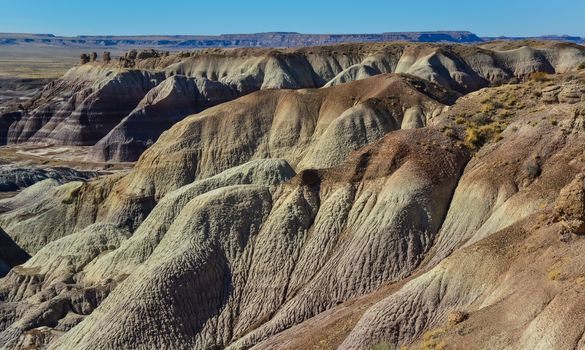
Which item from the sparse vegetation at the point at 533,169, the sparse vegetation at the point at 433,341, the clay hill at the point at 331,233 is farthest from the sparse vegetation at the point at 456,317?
the sparse vegetation at the point at 533,169

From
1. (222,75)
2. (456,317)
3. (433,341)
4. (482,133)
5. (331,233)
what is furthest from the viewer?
(222,75)

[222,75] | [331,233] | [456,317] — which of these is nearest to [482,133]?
[331,233]

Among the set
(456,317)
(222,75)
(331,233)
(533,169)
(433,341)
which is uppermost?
(222,75)

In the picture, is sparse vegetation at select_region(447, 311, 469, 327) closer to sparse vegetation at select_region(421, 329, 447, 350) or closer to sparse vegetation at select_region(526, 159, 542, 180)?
sparse vegetation at select_region(421, 329, 447, 350)

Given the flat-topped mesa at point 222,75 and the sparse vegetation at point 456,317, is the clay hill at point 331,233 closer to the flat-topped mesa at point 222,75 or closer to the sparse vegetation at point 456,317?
the sparse vegetation at point 456,317

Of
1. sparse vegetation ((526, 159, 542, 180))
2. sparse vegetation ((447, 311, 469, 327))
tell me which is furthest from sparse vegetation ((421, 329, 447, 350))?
sparse vegetation ((526, 159, 542, 180))

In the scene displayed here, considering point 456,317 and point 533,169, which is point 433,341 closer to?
point 456,317

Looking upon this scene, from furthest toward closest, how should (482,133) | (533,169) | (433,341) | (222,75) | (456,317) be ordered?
(222,75) < (482,133) < (533,169) < (456,317) < (433,341)

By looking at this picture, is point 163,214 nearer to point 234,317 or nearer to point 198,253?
point 198,253
